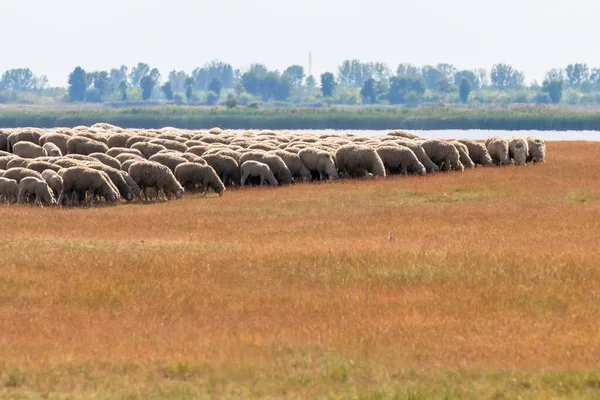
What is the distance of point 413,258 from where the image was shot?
21.0m

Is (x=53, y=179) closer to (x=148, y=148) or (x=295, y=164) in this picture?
(x=148, y=148)

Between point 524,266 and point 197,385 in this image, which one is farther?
point 524,266

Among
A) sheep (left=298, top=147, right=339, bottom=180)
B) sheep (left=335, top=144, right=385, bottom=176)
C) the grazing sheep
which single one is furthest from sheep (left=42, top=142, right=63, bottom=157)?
sheep (left=335, top=144, right=385, bottom=176)

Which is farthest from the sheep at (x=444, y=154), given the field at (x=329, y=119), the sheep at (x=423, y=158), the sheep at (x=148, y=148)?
the field at (x=329, y=119)

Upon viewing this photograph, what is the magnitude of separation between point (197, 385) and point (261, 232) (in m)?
13.3

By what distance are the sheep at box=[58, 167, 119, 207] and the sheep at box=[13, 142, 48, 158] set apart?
27.0ft

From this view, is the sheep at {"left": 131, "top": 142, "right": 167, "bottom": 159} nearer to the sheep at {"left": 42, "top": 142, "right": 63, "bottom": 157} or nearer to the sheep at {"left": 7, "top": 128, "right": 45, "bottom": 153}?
the sheep at {"left": 42, "top": 142, "right": 63, "bottom": 157}


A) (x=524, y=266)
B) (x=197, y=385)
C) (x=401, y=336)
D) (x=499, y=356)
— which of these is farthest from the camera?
(x=524, y=266)

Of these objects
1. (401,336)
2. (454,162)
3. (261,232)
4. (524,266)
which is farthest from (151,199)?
(401,336)

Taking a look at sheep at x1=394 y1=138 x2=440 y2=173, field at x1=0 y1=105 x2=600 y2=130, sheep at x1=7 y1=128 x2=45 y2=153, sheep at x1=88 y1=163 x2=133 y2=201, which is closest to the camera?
sheep at x1=88 y1=163 x2=133 y2=201

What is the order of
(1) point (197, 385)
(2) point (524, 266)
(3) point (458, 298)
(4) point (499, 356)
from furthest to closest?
1. (2) point (524, 266)
2. (3) point (458, 298)
3. (4) point (499, 356)
4. (1) point (197, 385)

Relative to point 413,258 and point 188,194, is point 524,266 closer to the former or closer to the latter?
point 413,258

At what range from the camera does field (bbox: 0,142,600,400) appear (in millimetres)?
13375

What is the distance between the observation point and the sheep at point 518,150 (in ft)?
152
